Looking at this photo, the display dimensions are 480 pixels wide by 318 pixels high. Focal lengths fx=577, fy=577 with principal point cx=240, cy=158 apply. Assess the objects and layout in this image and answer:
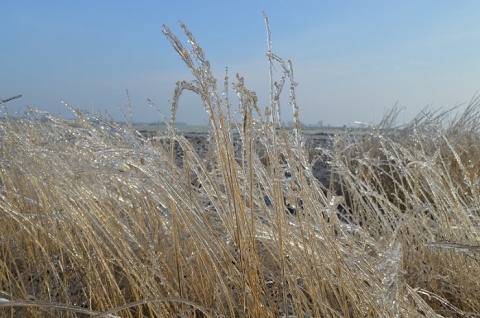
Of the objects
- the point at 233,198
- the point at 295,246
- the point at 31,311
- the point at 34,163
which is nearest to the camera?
the point at 233,198

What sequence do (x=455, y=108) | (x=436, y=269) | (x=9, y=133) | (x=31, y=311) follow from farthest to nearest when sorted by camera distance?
(x=455, y=108) → (x=9, y=133) → (x=436, y=269) → (x=31, y=311)

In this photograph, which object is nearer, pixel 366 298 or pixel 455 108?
pixel 366 298

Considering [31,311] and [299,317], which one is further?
[31,311]

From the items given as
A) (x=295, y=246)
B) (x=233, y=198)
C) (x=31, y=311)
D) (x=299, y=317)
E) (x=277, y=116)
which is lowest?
(x=31, y=311)

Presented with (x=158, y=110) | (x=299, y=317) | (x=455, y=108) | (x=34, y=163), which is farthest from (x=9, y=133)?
(x=455, y=108)

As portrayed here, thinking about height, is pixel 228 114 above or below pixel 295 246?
above

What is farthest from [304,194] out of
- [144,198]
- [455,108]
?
[455,108]

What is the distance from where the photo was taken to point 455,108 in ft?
17.9

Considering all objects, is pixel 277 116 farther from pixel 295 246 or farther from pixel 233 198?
pixel 295 246

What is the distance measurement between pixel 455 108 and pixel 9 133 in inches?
172

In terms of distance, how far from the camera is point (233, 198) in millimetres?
1297

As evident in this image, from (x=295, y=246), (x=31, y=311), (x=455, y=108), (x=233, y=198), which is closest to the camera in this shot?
(x=233, y=198)

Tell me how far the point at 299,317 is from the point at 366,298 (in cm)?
17

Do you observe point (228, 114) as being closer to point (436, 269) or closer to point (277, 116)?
point (277, 116)
